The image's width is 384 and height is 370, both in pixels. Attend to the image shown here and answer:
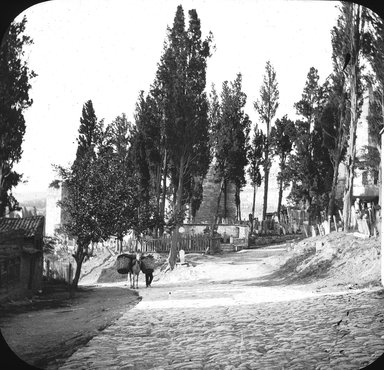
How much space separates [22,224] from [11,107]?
1.18 m

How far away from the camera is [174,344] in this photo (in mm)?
3811

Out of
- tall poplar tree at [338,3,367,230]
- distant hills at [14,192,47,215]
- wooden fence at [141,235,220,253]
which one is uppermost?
tall poplar tree at [338,3,367,230]

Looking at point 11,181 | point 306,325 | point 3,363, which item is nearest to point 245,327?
point 306,325

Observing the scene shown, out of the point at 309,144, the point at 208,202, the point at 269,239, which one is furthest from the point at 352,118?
the point at 208,202

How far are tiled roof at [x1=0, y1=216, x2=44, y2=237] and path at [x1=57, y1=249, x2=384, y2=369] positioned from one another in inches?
46.8

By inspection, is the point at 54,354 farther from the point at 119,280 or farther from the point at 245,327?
the point at 119,280

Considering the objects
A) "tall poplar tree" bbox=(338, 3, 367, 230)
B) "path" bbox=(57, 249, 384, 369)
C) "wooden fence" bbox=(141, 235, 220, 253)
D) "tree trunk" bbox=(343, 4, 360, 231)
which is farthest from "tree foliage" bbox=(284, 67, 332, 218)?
"wooden fence" bbox=(141, 235, 220, 253)

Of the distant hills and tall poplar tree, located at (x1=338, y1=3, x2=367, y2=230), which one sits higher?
tall poplar tree, located at (x1=338, y1=3, x2=367, y2=230)

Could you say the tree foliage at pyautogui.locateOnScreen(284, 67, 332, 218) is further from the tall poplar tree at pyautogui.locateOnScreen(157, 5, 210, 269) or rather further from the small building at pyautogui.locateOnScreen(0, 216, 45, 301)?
the tall poplar tree at pyautogui.locateOnScreen(157, 5, 210, 269)

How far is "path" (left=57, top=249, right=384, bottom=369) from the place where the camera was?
11.0 ft

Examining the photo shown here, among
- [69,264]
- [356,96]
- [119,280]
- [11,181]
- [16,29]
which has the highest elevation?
[356,96]

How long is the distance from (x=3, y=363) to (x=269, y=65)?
413cm

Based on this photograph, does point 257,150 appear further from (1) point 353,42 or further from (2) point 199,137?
(2) point 199,137

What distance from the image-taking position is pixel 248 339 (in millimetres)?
3922
